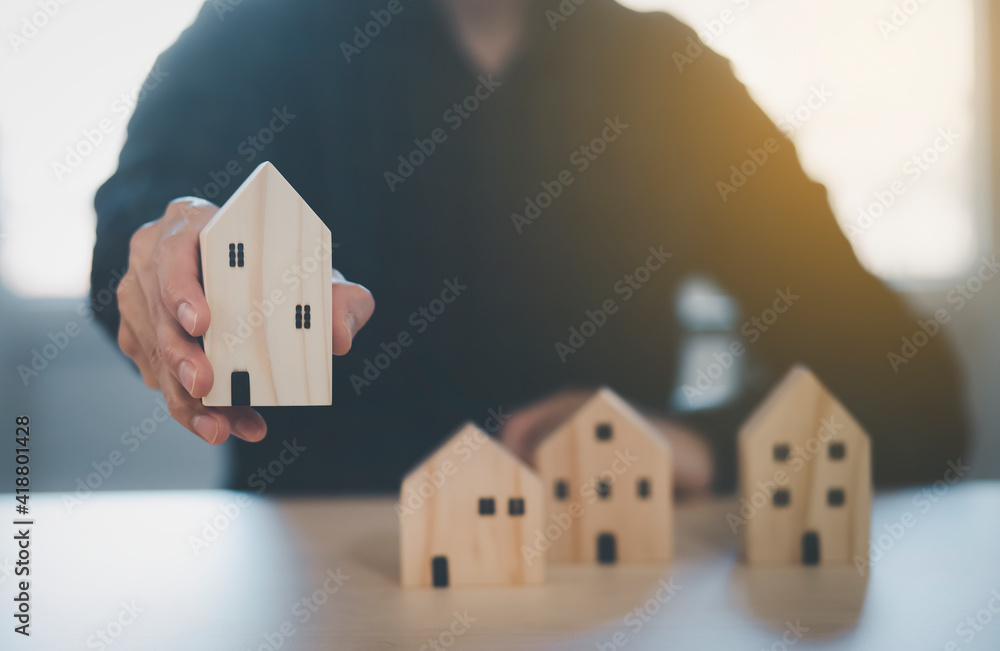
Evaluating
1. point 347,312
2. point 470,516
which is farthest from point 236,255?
point 470,516

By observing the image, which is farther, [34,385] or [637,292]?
[34,385]

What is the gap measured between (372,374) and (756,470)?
0.75 meters

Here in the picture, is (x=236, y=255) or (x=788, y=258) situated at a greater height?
(x=788, y=258)

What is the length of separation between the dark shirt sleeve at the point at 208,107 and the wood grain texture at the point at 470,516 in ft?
2.20

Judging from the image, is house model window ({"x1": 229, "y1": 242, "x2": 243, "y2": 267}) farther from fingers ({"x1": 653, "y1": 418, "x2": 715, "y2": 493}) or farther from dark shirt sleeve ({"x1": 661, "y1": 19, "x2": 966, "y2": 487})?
dark shirt sleeve ({"x1": 661, "y1": 19, "x2": 966, "y2": 487})

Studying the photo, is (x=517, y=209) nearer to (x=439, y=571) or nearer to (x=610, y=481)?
(x=610, y=481)

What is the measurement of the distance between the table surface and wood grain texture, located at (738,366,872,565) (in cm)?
4

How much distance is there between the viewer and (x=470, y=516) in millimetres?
849

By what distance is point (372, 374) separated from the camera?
4.61 ft

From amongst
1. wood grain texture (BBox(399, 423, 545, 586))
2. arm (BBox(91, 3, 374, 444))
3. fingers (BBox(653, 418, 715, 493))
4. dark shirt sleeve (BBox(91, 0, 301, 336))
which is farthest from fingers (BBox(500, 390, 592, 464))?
dark shirt sleeve (BBox(91, 0, 301, 336))

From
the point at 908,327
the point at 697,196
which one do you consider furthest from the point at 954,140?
the point at 697,196

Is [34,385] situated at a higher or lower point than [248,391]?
higher

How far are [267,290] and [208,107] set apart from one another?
950 mm

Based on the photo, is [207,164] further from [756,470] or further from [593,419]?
[756,470]
